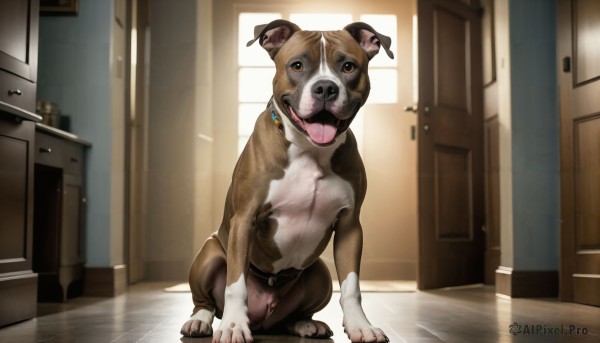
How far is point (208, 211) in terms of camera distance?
18.1 feet

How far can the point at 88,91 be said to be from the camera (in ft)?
13.4

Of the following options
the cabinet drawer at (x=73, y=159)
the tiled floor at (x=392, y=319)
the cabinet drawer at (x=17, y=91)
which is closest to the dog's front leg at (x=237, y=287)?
the tiled floor at (x=392, y=319)

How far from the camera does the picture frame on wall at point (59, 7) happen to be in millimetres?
4059

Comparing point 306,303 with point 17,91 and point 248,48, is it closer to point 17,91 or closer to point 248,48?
point 17,91

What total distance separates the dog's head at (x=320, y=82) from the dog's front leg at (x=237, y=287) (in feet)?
1.12

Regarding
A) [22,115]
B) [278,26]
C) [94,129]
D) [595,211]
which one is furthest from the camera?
[94,129]

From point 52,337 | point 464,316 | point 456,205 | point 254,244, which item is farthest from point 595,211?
point 52,337

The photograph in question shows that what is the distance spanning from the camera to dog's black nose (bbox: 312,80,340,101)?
183cm

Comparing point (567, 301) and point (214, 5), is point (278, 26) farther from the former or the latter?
point (214, 5)

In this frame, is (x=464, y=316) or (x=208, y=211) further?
(x=208, y=211)

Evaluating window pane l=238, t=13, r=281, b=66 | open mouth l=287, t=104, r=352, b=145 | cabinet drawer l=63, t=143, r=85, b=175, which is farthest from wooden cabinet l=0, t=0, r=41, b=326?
window pane l=238, t=13, r=281, b=66

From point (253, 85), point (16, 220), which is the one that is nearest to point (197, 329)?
point (16, 220)

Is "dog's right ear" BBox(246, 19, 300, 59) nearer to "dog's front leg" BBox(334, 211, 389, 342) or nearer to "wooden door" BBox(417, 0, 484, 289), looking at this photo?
"dog's front leg" BBox(334, 211, 389, 342)

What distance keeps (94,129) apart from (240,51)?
1.93 meters
